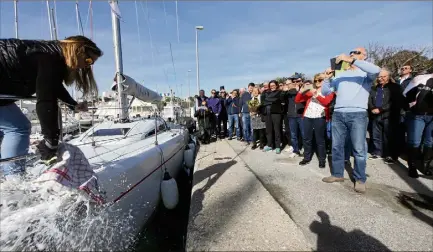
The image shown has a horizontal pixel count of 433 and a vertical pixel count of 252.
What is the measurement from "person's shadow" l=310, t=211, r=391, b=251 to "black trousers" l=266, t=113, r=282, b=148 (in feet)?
A: 13.7

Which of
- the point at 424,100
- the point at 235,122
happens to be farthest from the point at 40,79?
the point at 235,122

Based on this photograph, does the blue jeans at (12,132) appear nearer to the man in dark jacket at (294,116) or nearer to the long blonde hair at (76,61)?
the long blonde hair at (76,61)

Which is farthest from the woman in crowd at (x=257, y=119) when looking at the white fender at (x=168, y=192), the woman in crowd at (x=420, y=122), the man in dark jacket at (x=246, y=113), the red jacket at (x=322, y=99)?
the white fender at (x=168, y=192)

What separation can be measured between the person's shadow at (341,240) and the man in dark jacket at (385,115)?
3.39 metres

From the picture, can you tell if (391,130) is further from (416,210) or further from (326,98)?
(416,210)

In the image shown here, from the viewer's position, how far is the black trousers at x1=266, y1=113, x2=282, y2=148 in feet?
22.6

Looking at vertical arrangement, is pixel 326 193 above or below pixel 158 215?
above

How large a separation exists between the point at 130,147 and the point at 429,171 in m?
4.39

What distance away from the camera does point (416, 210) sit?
312cm

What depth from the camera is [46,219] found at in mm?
1917

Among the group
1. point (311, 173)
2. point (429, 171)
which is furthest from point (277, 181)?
point (429, 171)

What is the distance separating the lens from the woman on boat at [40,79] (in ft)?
6.58

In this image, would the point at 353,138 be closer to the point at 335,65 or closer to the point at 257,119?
the point at 335,65

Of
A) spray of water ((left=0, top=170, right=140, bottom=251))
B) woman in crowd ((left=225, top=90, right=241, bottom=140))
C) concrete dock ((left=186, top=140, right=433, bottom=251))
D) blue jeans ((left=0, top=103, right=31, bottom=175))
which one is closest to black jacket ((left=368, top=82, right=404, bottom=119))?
concrete dock ((left=186, top=140, right=433, bottom=251))
